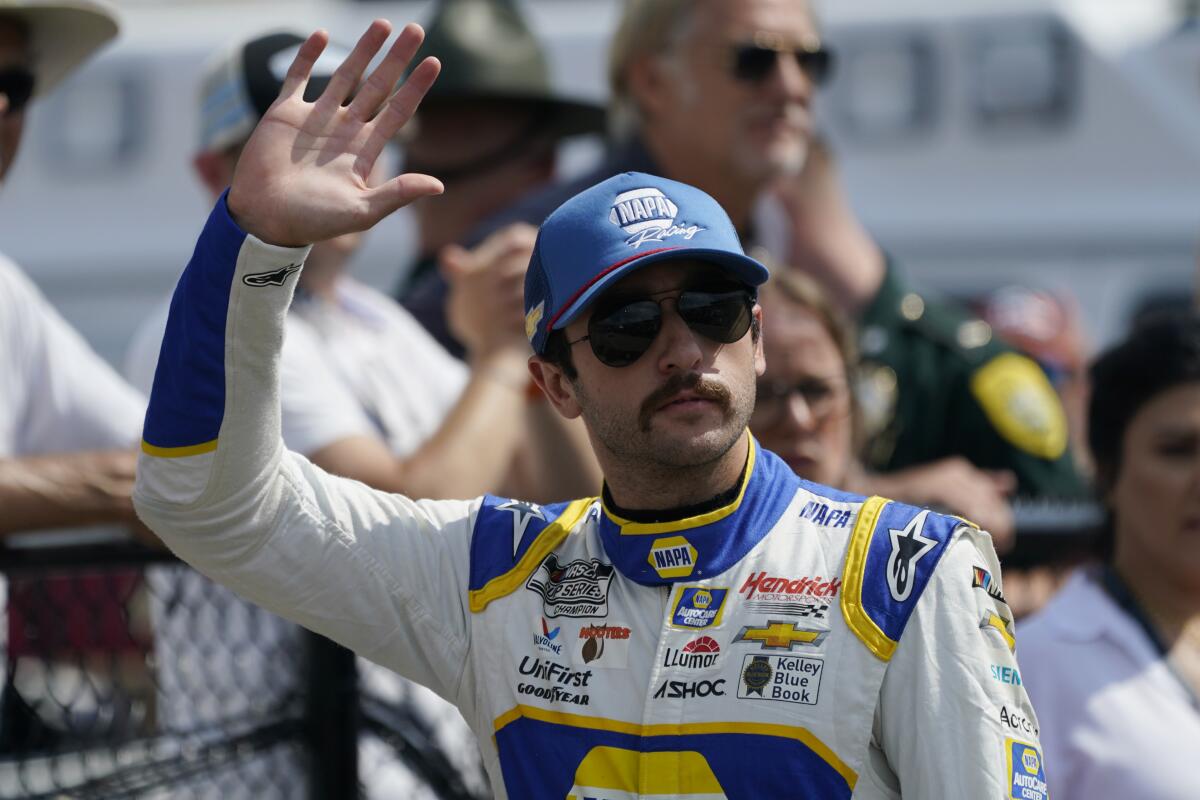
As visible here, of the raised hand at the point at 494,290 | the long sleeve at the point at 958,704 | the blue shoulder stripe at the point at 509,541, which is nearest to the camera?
the long sleeve at the point at 958,704

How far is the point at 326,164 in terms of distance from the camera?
7.53ft

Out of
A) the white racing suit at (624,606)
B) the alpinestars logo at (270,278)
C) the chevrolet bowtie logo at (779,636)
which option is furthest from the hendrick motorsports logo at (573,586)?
the alpinestars logo at (270,278)

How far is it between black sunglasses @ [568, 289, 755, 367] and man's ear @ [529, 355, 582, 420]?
131 millimetres

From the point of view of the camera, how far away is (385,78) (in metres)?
2.37

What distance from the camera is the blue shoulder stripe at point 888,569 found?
7.18 feet

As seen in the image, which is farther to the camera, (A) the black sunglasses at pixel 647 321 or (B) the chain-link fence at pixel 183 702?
(B) the chain-link fence at pixel 183 702

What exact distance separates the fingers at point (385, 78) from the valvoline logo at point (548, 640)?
2.36ft

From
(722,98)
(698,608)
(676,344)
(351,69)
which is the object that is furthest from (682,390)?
(722,98)

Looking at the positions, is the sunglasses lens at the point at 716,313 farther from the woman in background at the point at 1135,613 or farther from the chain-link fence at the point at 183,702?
the chain-link fence at the point at 183,702

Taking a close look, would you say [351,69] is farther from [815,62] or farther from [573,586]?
[815,62]

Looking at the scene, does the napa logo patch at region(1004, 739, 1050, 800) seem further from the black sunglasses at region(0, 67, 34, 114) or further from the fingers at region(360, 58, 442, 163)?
the black sunglasses at region(0, 67, 34, 114)

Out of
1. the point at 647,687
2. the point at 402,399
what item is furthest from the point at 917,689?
the point at 402,399

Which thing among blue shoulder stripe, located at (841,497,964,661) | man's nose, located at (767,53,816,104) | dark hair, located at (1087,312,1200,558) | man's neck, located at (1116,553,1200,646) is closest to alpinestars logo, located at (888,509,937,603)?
blue shoulder stripe, located at (841,497,964,661)

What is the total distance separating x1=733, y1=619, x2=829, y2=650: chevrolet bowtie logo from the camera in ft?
7.25
